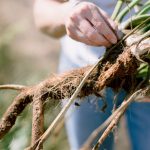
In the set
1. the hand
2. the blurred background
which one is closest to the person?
the hand

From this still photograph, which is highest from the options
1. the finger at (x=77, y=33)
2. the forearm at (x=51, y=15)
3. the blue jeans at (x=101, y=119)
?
the forearm at (x=51, y=15)

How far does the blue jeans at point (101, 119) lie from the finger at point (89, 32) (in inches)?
10.2

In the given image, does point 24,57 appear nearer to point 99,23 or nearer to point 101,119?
point 101,119

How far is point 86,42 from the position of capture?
1.16m

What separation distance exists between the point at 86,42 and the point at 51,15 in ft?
0.75

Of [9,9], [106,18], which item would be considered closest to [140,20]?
[106,18]

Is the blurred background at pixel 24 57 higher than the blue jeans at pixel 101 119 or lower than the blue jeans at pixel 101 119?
higher

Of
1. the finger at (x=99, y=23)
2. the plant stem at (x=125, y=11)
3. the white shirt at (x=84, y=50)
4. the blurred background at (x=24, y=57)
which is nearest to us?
the finger at (x=99, y=23)

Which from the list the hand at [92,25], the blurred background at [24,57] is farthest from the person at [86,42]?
the blurred background at [24,57]

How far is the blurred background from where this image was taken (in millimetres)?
1999

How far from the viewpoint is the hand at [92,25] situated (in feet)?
3.67

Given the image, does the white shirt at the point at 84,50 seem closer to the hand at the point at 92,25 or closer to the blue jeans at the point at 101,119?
the blue jeans at the point at 101,119

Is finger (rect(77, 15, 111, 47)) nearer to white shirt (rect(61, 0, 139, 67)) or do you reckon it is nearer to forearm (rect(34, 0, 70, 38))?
forearm (rect(34, 0, 70, 38))

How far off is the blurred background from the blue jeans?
0.20m
